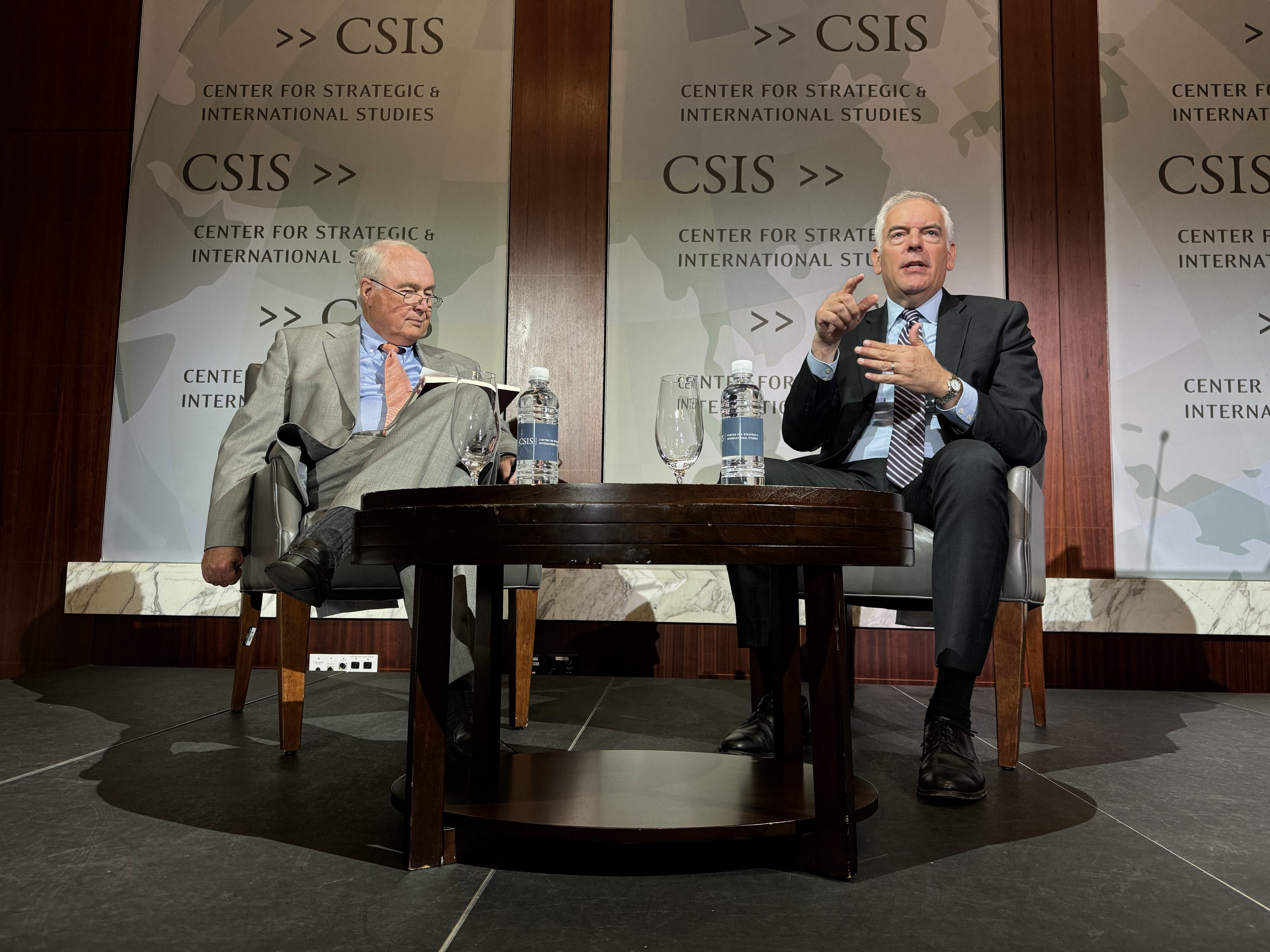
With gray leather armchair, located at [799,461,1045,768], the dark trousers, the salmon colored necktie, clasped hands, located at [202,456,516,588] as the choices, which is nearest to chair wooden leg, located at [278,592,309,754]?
clasped hands, located at [202,456,516,588]

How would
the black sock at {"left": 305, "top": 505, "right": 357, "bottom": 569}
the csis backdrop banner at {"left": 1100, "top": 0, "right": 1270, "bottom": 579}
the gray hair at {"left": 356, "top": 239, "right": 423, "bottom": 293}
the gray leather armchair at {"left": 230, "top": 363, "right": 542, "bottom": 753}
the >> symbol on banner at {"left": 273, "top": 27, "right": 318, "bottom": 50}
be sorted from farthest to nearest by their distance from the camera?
the >> symbol on banner at {"left": 273, "top": 27, "right": 318, "bottom": 50}, the csis backdrop banner at {"left": 1100, "top": 0, "right": 1270, "bottom": 579}, the gray hair at {"left": 356, "top": 239, "right": 423, "bottom": 293}, the gray leather armchair at {"left": 230, "top": 363, "right": 542, "bottom": 753}, the black sock at {"left": 305, "top": 505, "right": 357, "bottom": 569}

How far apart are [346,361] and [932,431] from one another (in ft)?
4.60

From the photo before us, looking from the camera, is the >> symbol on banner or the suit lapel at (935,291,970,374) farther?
the >> symbol on banner

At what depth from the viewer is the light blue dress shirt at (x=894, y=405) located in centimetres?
196

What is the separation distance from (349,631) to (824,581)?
273 centimetres

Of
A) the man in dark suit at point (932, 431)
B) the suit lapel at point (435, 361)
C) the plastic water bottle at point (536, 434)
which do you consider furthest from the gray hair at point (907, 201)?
the plastic water bottle at point (536, 434)

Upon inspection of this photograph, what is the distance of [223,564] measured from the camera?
2.06 meters

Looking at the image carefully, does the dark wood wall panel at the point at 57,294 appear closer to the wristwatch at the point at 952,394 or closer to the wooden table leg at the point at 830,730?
the wristwatch at the point at 952,394

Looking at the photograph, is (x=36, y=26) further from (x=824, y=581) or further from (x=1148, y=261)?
(x=1148, y=261)

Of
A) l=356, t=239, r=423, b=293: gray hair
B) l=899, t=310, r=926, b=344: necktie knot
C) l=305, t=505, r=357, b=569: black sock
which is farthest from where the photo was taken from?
l=356, t=239, r=423, b=293: gray hair

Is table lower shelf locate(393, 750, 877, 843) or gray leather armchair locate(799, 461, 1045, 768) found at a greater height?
gray leather armchair locate(799, 461, 1045, 768)

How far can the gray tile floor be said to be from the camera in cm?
97

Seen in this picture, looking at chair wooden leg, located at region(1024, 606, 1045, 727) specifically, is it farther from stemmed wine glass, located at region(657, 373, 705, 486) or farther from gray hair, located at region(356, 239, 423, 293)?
gray hair, located at region(356, 239, 423, 293)

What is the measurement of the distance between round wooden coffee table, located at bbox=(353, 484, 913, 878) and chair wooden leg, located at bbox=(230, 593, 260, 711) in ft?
3.96
